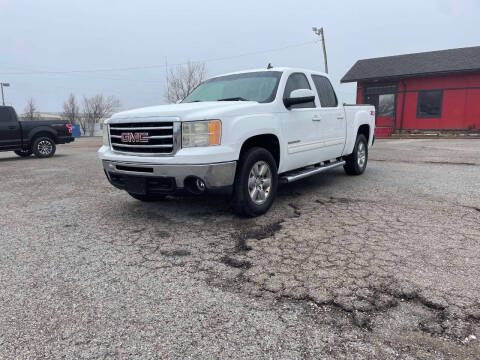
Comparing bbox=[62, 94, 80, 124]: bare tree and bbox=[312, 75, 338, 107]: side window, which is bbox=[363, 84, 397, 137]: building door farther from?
bbox=[62, 94, 80, 124]: bare tree

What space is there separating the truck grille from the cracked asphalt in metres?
0.94

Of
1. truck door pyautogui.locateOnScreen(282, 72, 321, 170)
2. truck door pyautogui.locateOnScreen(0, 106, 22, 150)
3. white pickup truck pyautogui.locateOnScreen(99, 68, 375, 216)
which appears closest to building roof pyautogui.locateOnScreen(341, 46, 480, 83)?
white pickup truck pyautogui.locateOnScreen(99, 68, 375, 216)

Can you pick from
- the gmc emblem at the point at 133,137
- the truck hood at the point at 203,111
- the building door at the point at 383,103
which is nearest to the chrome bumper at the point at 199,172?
the gmc emblem at the point at 133,137

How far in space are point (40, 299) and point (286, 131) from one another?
344 cm

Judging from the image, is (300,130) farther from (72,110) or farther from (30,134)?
(72,110)

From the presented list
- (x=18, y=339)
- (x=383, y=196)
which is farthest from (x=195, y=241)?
(x=383, y=196)

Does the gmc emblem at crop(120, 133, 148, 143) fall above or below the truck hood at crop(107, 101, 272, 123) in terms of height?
below

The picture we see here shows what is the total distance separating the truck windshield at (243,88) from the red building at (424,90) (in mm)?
18223

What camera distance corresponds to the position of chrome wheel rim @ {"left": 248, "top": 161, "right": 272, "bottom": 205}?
439 cm

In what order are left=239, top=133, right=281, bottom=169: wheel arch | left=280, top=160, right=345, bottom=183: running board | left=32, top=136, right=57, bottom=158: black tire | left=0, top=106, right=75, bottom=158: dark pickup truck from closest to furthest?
left=239, top=133, right=281, bottom=169: wheel arch < left=280, top=160, right=345, bottom=183: running board < left=0, top=106, right=75, bottom=158: dark pickup truck < left=32, top=136, right=57, bottom=158: black tire

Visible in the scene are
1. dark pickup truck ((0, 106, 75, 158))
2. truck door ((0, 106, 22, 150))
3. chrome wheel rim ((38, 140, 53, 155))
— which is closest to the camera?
truck door ((0, 106, 22, 150))

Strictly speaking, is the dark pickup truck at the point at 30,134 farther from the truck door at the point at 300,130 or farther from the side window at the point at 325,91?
the truck door at the point at 300,130

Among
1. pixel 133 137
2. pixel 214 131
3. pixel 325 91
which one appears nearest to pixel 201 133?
pixel 214 131

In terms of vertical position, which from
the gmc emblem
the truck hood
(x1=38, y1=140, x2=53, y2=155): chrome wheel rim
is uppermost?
the truck hood
